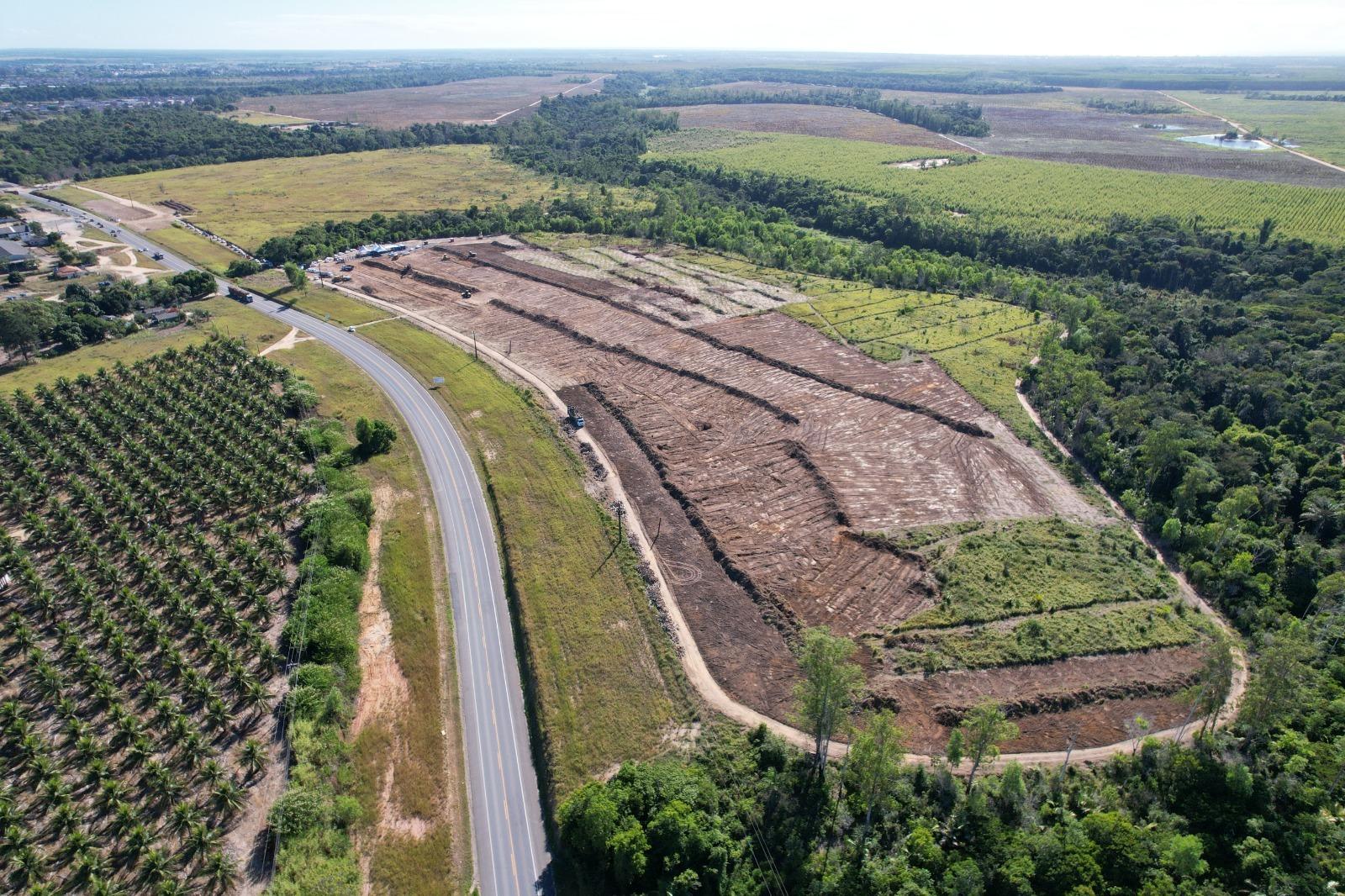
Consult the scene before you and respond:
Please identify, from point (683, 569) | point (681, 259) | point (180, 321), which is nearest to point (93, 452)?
point (180, 321)

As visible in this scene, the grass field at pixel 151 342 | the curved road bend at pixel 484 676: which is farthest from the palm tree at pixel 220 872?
the grass field at pixel 151 342

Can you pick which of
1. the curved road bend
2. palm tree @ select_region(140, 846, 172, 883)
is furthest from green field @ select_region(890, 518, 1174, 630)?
palm tree @ select_region(140, 846, 172, 883)

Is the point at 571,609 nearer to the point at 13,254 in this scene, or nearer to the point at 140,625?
the point at 140,625

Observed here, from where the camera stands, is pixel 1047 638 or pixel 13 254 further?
pixel 13 254

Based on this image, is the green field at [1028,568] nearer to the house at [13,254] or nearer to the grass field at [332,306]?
the grass field at [332,306]

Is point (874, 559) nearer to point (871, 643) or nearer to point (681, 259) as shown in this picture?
point (871, 643)

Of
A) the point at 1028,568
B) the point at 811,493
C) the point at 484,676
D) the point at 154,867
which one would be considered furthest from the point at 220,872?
the point at 1028,568

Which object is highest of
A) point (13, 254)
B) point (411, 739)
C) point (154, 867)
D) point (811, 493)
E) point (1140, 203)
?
point (1140, 203)
